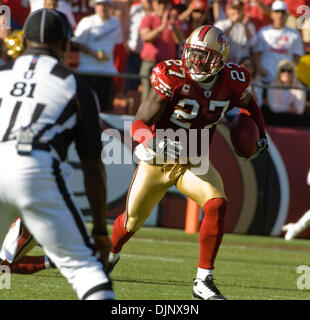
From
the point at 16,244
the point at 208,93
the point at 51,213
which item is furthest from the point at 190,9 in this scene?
the point at 51,213

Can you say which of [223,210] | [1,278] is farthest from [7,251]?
[223,210]

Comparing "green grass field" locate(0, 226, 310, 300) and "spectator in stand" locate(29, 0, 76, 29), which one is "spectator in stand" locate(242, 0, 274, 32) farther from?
"green grass field" locate(0, 226, 310, 300)

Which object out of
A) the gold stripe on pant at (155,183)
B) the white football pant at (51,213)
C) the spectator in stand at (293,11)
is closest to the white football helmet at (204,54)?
the gold stripe on pant at (155,183)

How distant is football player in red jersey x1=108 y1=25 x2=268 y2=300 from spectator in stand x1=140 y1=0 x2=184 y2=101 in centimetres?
419

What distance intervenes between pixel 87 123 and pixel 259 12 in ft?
26.5

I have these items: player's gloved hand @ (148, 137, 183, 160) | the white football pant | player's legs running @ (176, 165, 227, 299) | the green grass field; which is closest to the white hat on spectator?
the green grass field

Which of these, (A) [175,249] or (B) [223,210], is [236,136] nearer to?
(B) [223,210]

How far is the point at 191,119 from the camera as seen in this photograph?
5.66 meters

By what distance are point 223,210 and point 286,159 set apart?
442 centimetres

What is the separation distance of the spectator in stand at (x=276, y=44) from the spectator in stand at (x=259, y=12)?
58 centimetres

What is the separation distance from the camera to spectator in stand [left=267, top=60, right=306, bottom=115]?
33.1 ft

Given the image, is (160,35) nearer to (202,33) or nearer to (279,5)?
(279,5)

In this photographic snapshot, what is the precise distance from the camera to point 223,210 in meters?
5.41

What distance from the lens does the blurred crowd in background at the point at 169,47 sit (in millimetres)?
9914
